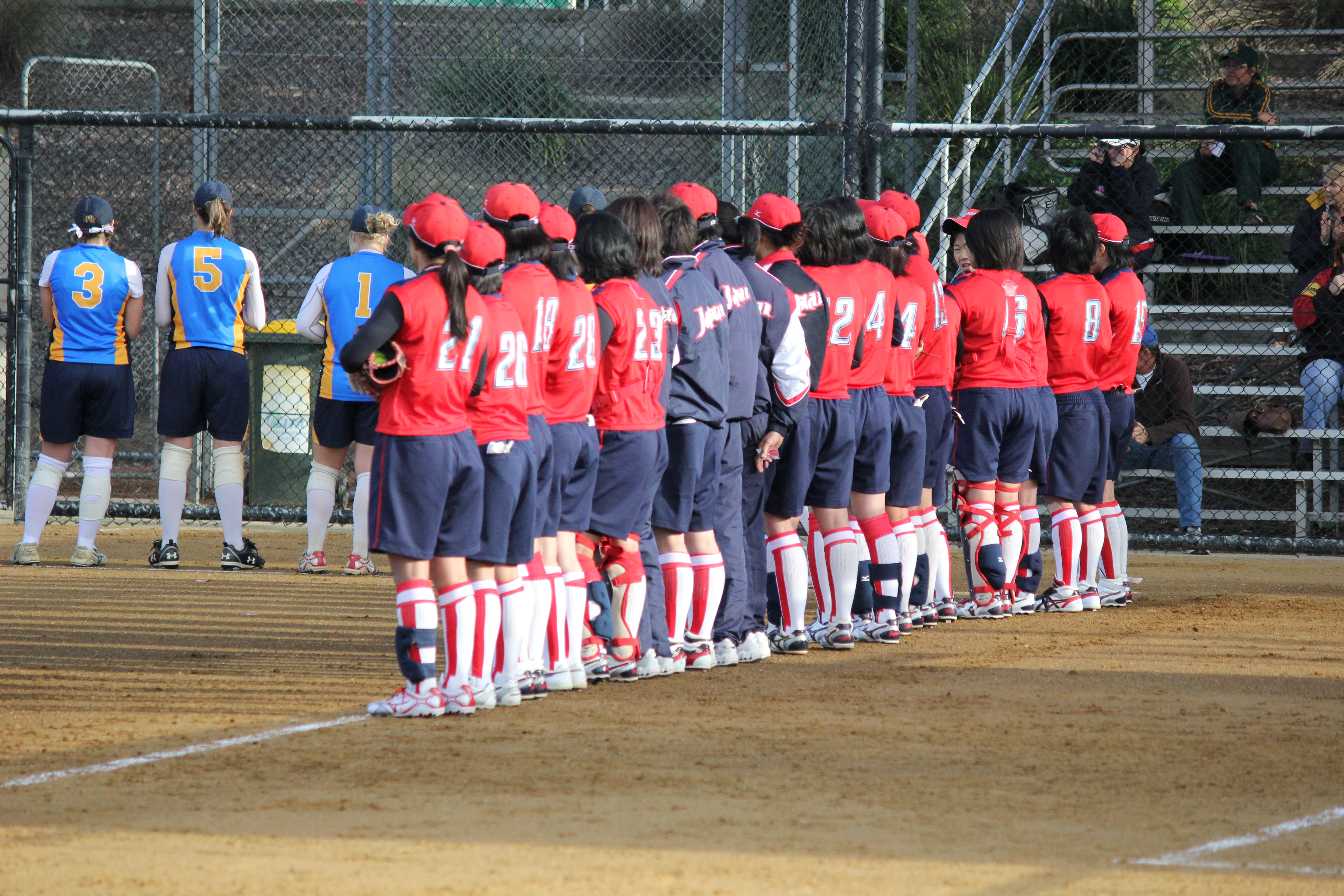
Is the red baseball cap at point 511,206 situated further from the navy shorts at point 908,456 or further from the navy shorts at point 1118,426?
the navy shorts at point 1118,426

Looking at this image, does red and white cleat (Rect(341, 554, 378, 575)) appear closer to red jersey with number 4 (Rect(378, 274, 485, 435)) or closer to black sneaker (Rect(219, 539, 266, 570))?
black sneaker (Rect(219, 539, 266, 570))

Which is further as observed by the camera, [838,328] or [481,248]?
[838,328]

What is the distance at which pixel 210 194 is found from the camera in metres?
10.2

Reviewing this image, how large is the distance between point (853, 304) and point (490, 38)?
622 inches

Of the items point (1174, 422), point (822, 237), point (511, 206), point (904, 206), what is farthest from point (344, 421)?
point (1174, 422)

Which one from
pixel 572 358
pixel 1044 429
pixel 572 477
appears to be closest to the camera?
pixel 572 358

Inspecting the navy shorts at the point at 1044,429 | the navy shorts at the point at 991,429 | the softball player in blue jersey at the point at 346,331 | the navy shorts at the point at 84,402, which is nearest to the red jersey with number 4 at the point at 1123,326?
the navy shorts at the point at 1044,429

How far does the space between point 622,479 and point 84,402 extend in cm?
514

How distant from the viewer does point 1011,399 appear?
9086 mm

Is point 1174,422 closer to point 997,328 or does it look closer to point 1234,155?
point 1234,155

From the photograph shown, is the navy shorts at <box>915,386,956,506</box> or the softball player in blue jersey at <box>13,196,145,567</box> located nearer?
the navy shorts at <box>915,386,956,506</box>

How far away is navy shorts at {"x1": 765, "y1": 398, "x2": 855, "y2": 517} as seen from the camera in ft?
25.2

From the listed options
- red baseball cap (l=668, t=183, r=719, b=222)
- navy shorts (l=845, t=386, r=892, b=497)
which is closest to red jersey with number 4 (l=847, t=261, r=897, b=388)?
navy shorts (l=845, t=386, r=892, b=497)

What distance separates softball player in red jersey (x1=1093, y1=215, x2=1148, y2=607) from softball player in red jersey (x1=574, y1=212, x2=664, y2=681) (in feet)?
12.7
